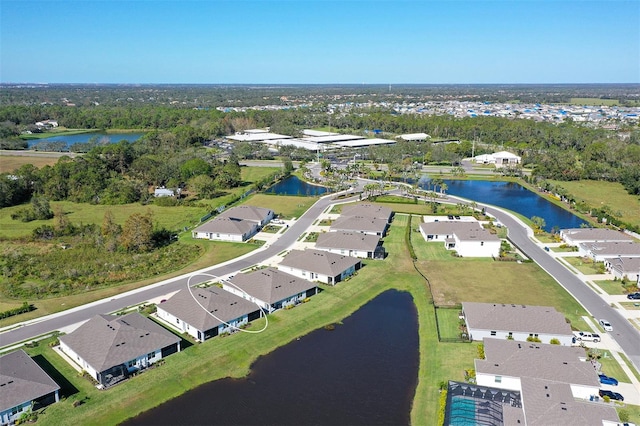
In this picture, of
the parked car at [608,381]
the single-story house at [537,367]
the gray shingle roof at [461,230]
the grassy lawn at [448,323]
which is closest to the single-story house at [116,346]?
the grassy lawn at [448,323]

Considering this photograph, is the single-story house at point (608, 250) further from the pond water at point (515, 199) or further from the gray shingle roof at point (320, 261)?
the gray shingle roof at point (320, 261)

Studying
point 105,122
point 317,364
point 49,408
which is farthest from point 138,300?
point 105,122

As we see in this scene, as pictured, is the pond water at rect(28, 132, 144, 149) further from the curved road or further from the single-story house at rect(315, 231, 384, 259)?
the single-story house at rect(315, 231, 384, 259)

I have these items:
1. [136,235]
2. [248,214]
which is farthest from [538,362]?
[248,214]

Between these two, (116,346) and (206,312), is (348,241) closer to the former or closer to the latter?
(206,312)

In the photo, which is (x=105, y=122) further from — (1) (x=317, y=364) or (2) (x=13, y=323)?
(1) (x=317, y=364)

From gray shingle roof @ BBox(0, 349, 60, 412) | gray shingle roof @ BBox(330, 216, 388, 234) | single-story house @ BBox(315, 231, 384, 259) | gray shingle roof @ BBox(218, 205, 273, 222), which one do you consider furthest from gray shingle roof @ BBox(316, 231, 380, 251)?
gray shingle roof @ BBox(0, 349, 60, 412)
